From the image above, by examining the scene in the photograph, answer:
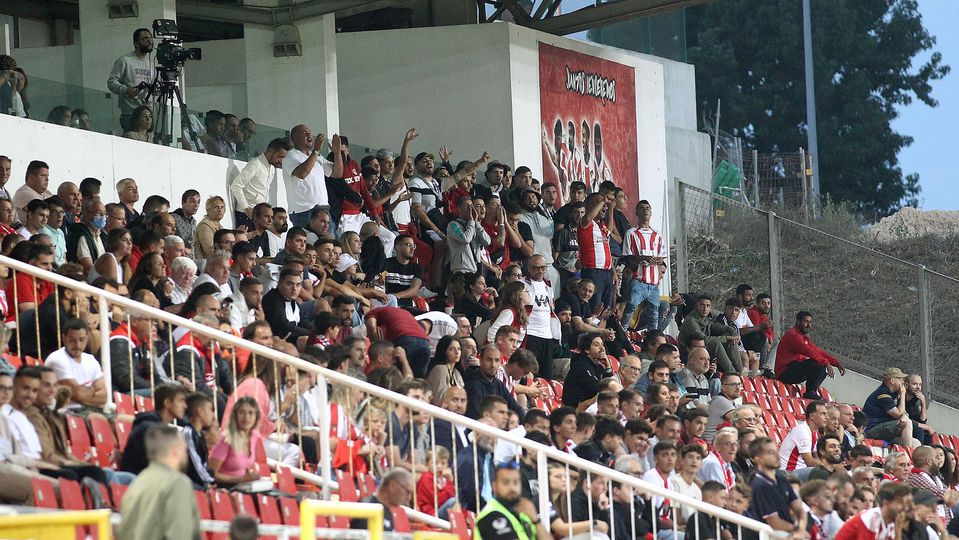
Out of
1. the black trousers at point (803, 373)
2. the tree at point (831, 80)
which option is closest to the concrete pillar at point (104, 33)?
the black trousers at point (803, 373)

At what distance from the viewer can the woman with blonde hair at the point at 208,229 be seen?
12750mm

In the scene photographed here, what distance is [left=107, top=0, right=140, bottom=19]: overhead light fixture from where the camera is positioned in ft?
54.4

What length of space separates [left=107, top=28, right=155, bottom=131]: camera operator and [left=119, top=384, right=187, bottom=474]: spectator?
683 cm

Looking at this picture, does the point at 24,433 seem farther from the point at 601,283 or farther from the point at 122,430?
the point at 601,283

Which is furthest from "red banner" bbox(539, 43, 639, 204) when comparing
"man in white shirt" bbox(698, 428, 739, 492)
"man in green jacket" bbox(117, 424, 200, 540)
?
"man in green jacket" bbox(117, 424, 200, 540)

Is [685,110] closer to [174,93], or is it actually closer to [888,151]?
[174,93]

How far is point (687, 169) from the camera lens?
25.4 metres

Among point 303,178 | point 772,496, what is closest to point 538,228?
point 303,178

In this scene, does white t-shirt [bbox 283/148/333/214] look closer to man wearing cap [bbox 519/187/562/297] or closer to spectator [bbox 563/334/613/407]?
man wearing cap [bbox 519/187/562/297]

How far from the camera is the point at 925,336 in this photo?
19641 millimetres

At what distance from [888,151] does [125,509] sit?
42.4 m

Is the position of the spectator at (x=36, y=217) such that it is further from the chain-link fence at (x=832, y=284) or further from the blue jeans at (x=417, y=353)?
the chain-link fence at (x=832, y=284)

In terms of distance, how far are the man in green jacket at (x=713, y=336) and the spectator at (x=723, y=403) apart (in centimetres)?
127

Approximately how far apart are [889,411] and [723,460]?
5.46 meters
